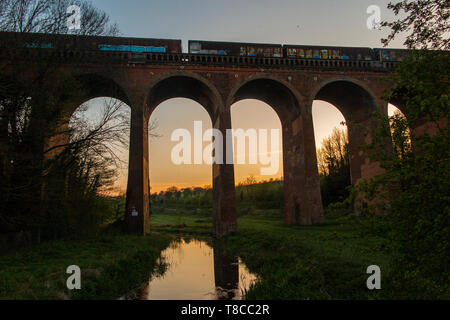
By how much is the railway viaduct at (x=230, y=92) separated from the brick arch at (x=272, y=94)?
76mm

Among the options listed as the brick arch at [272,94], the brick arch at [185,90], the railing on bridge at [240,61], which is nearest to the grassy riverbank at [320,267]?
the brick arch at [272,94]

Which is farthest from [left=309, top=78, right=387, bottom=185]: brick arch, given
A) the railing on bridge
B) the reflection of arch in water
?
the reflection of arch in water

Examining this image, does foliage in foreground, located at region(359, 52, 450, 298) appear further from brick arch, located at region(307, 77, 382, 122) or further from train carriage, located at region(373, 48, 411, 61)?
train carriage, located at region(373, 48, 411, 61)

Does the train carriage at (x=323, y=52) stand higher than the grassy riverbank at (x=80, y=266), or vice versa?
the train carriage at (x=323, y=52)

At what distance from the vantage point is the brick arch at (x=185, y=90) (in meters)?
21.9

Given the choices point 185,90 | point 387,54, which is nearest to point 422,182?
point 185,90

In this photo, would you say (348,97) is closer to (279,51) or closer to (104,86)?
(279,51)

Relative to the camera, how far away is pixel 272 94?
81.9ft

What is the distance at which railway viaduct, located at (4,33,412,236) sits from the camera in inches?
812

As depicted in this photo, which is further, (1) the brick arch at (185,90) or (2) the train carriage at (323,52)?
(2) the train carriage at (323,52)

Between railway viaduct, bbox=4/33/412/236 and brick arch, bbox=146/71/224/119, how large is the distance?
7 centimetres

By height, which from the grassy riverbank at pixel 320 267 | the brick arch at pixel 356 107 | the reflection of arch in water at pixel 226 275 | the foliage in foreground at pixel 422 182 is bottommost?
the reflection of arch in water at pixel 226 275

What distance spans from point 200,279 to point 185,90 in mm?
16922

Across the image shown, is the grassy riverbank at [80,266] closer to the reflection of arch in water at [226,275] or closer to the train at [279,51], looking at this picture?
the reflection of arch in water at [226,275]
